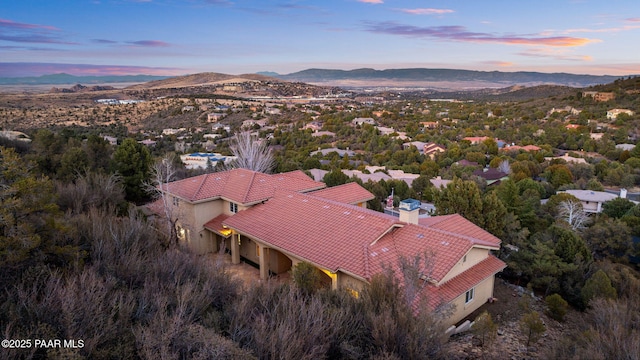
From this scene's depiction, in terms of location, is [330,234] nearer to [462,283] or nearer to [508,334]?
[462,283]

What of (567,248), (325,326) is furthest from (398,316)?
(567,248)

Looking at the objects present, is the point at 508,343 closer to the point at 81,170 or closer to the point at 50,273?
the point at 50,273

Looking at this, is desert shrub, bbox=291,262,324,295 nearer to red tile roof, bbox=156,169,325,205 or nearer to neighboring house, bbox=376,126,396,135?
red tile roof, bbox=156,169,325,205

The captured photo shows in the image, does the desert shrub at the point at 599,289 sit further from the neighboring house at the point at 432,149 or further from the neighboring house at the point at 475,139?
the neighboring house at the point at 475,139

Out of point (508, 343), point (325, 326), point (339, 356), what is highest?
point (325, 326)

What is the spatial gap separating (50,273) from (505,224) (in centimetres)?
1826

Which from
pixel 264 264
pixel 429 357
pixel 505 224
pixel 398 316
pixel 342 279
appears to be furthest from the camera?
pixel 505 224

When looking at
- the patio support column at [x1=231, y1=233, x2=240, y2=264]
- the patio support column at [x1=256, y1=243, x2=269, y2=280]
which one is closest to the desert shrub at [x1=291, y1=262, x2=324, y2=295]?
the patio support column at [x1=256, y1=243, x2=269, y2=280]

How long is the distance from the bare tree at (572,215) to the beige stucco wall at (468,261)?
12753 millimetres

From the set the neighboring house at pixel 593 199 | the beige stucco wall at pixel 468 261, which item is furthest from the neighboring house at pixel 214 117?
the beige stucco wall at pixel 468 261

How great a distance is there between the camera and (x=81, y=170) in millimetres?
24031

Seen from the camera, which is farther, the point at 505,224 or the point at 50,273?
the point at 505,224

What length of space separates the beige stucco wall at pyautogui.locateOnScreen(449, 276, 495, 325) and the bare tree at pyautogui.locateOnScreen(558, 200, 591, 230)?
12.5 m

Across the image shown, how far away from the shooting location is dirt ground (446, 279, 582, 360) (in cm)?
1021
